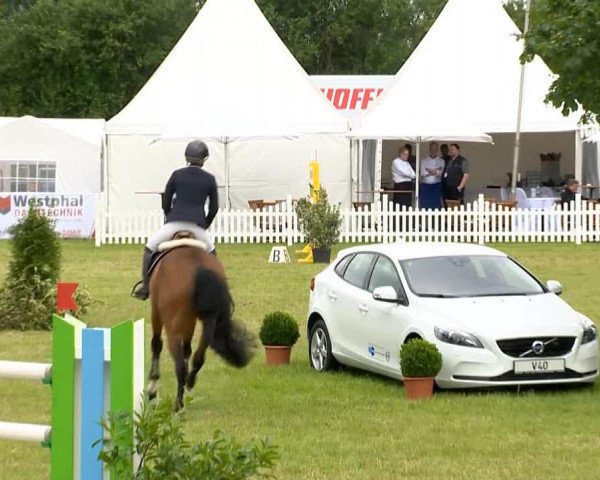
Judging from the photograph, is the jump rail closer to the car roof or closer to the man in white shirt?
the car roof

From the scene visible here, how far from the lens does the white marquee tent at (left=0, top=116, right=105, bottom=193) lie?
3866 cm

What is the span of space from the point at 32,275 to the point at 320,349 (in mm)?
5038

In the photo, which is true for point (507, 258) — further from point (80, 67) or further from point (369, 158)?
point (80, 67)

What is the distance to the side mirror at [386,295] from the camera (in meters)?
13.8

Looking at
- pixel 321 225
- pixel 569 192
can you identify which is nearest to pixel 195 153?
pixel 321 225

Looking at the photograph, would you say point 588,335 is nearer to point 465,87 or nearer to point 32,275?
point 32,275

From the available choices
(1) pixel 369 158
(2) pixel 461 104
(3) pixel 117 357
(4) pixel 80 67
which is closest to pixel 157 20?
(4) pixel 80 67

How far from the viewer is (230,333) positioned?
12047 mm

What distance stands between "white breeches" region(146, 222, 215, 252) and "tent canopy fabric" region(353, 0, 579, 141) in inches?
827

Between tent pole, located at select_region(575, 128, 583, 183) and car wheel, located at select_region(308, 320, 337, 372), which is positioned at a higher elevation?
tent pole, located at select_region(575, 128, 583, 183)

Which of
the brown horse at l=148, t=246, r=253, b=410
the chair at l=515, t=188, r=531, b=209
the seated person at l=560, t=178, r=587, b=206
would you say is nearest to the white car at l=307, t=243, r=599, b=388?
the brown horse at l=148, t=246, r=253, b=410

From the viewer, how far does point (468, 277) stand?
14.2 m

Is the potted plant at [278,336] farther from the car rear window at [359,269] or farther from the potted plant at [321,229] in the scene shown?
the potted plant at [321,229]

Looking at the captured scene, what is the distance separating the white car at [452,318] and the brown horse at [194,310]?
194 centimetres
